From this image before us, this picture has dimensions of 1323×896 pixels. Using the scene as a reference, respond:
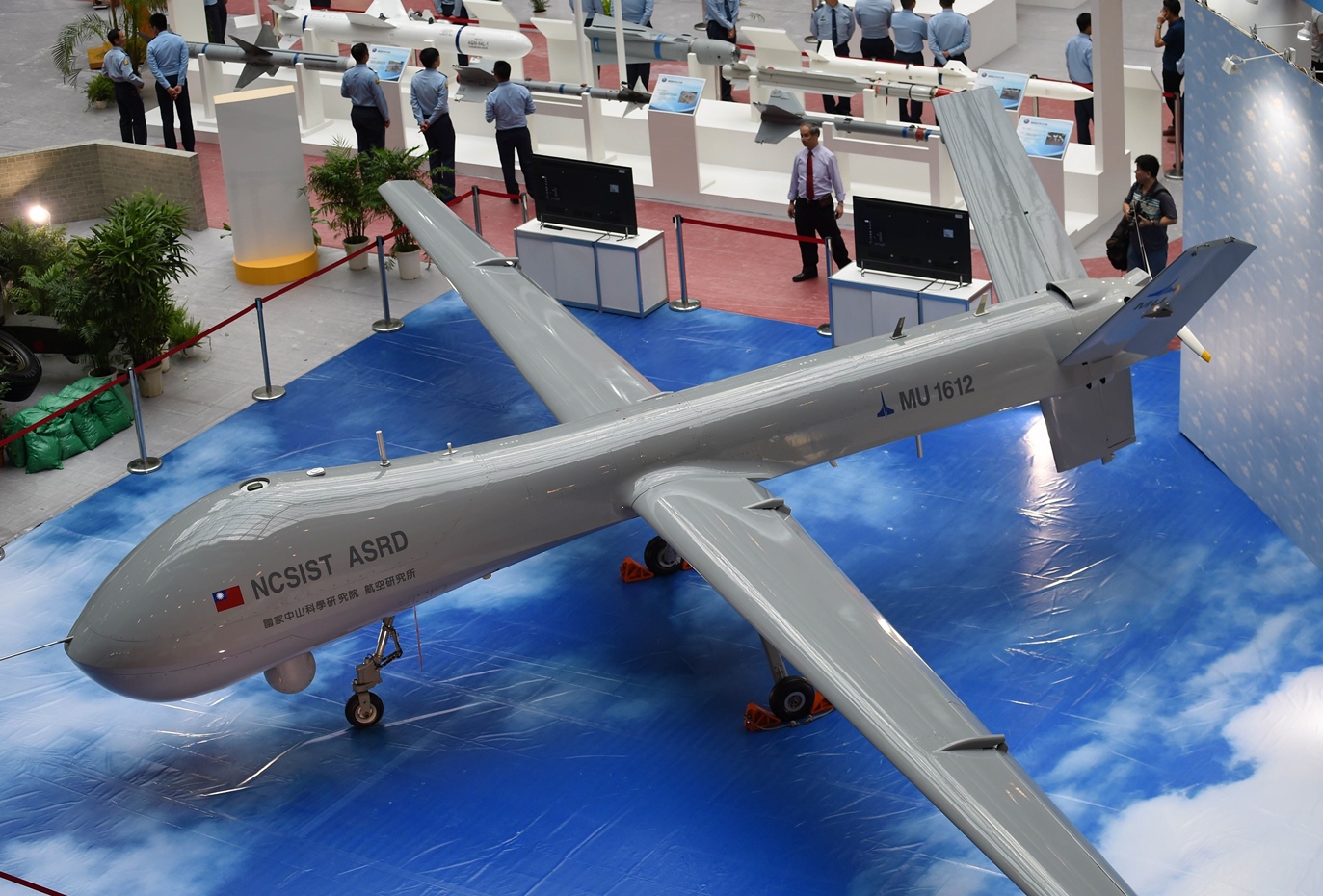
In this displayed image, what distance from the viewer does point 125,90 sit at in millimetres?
23203

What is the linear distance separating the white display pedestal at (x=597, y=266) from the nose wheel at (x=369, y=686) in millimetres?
7216

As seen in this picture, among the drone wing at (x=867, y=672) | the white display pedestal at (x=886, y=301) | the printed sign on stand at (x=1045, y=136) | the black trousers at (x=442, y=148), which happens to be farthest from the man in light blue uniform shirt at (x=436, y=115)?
the drone wing at (x=867, y=672)

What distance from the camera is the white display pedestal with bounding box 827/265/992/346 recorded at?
15.8m

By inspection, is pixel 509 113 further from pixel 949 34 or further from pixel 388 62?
pixel 949 34

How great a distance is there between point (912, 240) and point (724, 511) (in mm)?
6178

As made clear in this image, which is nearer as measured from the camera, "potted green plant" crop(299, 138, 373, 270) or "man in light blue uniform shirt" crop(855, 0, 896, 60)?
"potted green plant" crop(299, 138, 373, 270)

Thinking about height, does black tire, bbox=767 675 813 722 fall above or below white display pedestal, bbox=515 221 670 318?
below

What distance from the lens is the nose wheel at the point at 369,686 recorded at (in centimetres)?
1147

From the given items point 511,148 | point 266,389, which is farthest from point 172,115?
point 266,389

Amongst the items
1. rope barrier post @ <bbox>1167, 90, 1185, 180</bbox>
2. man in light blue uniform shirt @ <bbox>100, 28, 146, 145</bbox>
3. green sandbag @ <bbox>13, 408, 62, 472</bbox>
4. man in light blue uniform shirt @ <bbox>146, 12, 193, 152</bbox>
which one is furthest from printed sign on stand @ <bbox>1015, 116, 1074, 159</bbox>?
man in light blue uniform shirt @ <bbox>100, 28, 146, 145</bbox>

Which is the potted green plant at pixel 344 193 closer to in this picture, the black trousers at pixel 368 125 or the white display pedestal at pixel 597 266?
the white display pedestal at pixel 597 266

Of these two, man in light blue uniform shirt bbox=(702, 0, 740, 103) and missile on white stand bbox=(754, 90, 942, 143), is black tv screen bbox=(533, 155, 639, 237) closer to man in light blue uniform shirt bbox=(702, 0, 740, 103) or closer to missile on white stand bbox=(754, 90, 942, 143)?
missile on white stand bbox=(754, 90, 942, 143)

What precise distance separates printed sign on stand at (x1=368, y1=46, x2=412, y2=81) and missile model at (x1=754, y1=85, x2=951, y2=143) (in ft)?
20.6

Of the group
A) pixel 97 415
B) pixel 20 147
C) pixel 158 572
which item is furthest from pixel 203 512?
pixel 20 147
